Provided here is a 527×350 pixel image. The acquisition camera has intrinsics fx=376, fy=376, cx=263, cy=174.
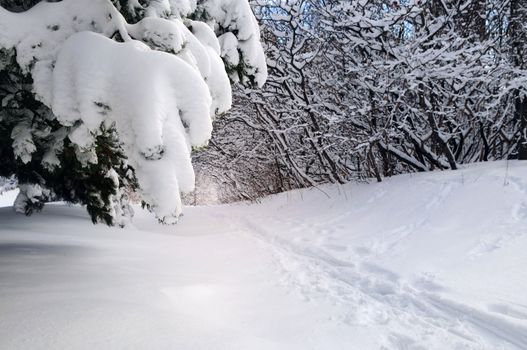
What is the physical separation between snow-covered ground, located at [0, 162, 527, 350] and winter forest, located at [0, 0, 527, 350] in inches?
0.9

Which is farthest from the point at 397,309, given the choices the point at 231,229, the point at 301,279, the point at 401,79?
the point at 231,229

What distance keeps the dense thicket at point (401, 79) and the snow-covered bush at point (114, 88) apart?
4680 millimetres

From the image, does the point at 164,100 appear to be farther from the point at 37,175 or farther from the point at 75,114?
the point at 37,175

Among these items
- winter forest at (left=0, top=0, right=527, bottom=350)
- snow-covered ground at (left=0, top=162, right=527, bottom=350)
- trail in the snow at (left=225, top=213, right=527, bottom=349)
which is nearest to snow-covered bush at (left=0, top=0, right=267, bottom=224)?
winter forest at (left=0, top=0, right=527, bottom=350)

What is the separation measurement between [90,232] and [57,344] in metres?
4.08

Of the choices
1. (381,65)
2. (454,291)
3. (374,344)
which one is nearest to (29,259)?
(374,344)

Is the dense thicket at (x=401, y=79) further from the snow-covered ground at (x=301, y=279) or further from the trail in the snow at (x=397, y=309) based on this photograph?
the trail in the snow at (x=397, y=309)

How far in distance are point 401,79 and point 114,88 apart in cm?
575

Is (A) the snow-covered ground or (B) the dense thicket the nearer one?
(A) the snow-covered ground

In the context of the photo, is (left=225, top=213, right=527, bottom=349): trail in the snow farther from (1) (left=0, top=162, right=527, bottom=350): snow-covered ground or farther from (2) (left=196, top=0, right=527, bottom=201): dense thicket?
(2) (left=196, top=0, right=527, bottom=201): dense thicket

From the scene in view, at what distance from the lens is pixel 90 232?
6.00 meters

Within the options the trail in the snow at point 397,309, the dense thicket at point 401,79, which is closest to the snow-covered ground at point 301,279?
the trail in the snow at point 397,309

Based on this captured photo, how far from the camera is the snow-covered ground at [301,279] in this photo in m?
2.56

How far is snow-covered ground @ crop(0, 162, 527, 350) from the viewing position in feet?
8.39
